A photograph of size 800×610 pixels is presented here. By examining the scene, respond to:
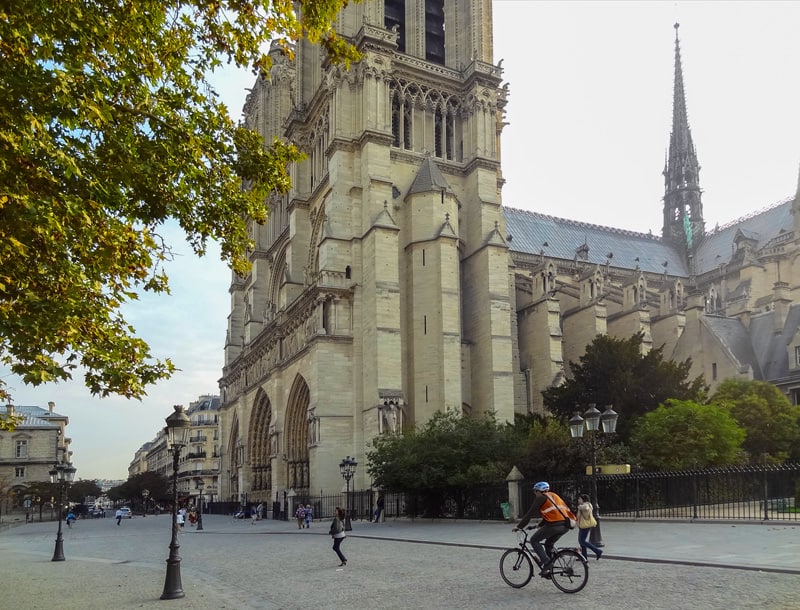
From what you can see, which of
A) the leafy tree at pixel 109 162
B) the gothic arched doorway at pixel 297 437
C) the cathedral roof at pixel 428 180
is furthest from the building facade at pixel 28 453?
the leafy tree at pixel 109 162

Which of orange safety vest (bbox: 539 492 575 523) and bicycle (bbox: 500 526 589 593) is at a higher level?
orange safety vest (bbox: 539 492 575 523)

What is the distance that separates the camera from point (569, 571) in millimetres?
9961

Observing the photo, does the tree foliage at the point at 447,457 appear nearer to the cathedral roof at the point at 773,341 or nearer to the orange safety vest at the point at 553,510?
the orange safety vest at the point at 553,510

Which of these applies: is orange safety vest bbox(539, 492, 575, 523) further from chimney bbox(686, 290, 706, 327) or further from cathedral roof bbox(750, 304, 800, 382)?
chimney bbox(686, 290, 706, 327)

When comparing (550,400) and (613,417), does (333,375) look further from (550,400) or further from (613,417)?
(613,417)

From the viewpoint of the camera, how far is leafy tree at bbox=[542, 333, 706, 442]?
30.8 m

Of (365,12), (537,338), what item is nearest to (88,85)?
(365,12)

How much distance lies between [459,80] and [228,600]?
3650 centimetres

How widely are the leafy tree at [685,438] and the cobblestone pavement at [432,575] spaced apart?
235 inches

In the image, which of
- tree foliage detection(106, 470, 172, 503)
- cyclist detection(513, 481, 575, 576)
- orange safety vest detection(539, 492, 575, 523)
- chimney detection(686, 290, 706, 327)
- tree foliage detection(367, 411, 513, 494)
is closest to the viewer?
cyclist detection(513, 481, 575, 576)

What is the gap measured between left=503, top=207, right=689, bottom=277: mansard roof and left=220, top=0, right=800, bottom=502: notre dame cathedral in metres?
1.86

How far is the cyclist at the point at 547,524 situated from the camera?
1014cm

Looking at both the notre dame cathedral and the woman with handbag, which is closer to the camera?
the woman with handbag

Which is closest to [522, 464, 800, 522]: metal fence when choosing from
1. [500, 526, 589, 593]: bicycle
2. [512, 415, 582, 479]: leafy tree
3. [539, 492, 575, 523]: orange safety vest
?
[512, 415, 582, 479]: leafy tree
